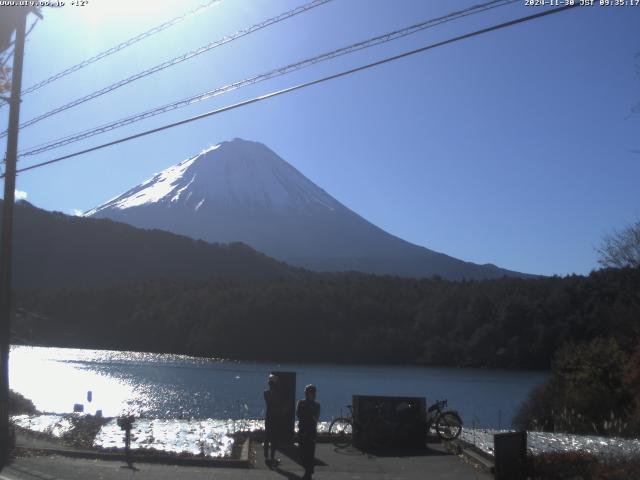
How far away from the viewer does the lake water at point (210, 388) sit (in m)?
28.6

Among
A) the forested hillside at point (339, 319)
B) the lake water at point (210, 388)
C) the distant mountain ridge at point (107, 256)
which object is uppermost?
the distant mountain ridge at point (107, 256)

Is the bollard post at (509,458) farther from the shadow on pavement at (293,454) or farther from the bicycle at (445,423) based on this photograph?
the bicycle at (445,423)

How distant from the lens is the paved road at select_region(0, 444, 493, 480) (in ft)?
36.5

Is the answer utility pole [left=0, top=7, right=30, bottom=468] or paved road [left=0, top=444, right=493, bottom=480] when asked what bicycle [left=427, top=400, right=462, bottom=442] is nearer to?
paved road [left=0, top=444, right=493, bottom=480]

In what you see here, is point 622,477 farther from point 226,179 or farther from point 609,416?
point 226,179

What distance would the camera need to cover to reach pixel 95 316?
70438mm

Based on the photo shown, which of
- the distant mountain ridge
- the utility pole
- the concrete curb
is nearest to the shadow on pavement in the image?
the concrete curb

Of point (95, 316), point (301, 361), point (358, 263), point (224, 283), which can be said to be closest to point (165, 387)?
point (301, 361)

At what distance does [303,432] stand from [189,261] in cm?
8807

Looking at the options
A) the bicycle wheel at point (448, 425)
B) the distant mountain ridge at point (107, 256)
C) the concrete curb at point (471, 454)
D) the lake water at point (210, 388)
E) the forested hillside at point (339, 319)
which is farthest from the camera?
the distant mountain ridge at point (107, 256)

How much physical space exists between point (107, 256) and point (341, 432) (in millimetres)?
79993

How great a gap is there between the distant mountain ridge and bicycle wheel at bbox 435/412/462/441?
226ft

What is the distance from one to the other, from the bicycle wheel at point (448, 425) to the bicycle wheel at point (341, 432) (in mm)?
1620

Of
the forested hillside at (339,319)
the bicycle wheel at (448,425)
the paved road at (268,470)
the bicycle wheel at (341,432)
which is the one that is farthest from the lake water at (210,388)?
the paved road at (268,470)
